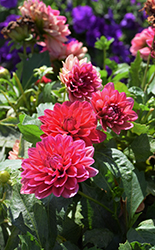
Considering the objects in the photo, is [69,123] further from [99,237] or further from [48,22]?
[48,22]

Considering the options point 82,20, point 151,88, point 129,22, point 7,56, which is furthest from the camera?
point 129,22

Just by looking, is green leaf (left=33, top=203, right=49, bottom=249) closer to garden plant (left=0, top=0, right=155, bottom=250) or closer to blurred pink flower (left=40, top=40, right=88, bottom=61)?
garden plant (left=0, top=0, right=155, bottom=250)

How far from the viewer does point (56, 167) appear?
466mm

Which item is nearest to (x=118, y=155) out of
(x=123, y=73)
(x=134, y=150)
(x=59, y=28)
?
(x=134, y=150)

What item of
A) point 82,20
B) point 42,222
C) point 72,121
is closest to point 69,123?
point 72,121

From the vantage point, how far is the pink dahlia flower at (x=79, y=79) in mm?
552

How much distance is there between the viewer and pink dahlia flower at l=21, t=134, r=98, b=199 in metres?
0.45

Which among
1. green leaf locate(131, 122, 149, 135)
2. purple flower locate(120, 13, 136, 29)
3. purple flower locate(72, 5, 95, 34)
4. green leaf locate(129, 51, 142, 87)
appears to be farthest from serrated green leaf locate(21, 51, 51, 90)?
purple flower locate(120, 13, 136, 29)

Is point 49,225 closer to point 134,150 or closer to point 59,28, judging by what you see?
point 134,150

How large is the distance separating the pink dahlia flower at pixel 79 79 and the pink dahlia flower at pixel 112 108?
0.09ft

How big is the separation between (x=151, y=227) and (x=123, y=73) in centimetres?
52

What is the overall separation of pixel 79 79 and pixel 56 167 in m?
0.19

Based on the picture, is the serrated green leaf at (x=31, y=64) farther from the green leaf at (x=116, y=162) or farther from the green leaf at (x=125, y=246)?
the green leaf at (x=125, y=246)

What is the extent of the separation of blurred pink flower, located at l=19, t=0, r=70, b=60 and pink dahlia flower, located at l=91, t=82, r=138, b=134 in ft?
1.45
